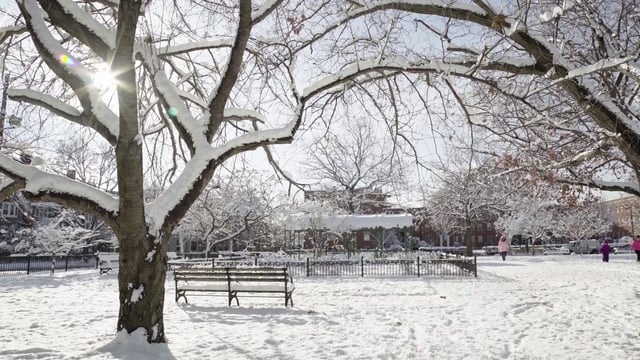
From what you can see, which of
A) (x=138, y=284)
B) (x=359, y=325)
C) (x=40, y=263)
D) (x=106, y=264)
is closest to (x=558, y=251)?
(x=106, y=264)

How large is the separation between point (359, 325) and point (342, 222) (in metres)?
20.8

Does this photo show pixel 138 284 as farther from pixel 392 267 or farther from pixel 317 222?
pixel 317 222

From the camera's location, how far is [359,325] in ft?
27.7

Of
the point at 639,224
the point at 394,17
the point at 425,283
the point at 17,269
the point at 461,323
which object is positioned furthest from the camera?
the point at 639,224

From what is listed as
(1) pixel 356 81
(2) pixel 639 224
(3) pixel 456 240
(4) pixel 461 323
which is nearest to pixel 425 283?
(4) pixel 461 323

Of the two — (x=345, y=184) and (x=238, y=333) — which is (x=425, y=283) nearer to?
(x=238, y=333)

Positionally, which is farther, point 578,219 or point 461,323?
point 578,219

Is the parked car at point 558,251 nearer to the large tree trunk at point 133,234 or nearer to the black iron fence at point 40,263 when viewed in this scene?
the black iron fence at point 40,263

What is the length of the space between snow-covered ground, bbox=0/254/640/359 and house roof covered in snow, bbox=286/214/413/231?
14166mm

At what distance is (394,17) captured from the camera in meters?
6.62

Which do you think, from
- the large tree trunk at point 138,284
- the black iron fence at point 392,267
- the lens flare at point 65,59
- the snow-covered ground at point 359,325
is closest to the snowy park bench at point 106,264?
the black iron fence at point 392,267

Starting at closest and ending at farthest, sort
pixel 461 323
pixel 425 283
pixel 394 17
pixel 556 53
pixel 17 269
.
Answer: pixel 556 53 → pixel 394 17 → pixel 461 323 → pixel 425 283 → pixel 17 269

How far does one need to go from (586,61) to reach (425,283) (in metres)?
10.1

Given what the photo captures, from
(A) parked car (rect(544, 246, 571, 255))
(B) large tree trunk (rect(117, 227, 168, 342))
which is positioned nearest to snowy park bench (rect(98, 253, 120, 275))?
(B) large tree trunk (rect(117, 227, 168, 342))
